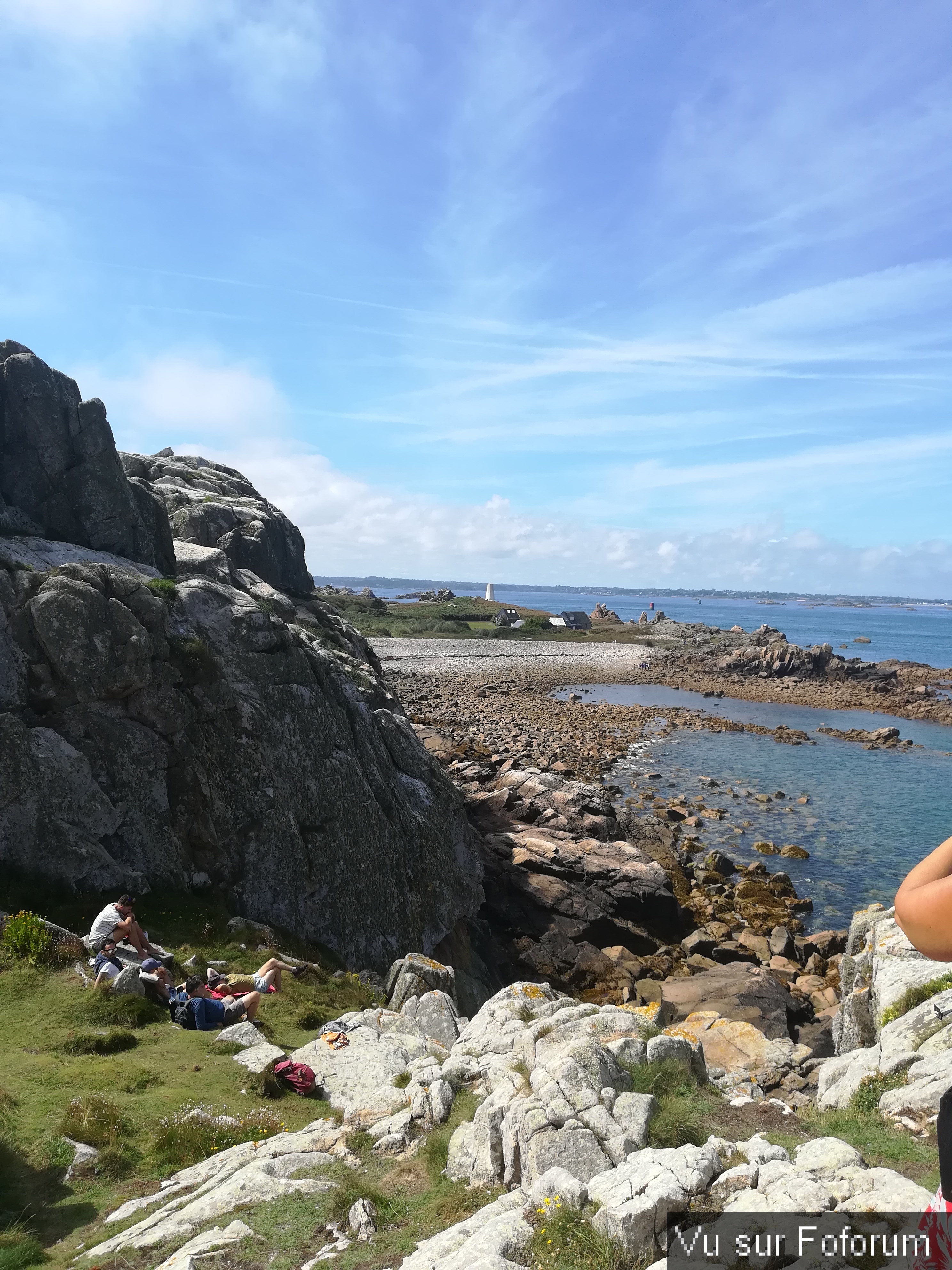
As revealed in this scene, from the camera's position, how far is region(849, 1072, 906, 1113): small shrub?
938 centimetres

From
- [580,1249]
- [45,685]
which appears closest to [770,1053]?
[580,1249]

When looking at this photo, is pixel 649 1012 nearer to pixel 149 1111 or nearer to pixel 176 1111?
pixel 176 1111

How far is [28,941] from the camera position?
14.2m

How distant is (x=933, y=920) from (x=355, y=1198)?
7920 mm

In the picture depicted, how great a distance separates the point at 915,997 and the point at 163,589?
20.2 metres

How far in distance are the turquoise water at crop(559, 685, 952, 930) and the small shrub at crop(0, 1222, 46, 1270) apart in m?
28.9

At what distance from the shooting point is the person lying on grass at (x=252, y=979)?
14.7 m

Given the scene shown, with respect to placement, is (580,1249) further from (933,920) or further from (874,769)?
(874,769)

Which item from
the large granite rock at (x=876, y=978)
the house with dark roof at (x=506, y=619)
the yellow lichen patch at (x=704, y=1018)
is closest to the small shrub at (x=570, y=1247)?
the large granite rock at (x=876, y=978)

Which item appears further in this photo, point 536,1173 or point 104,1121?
point 104,1121

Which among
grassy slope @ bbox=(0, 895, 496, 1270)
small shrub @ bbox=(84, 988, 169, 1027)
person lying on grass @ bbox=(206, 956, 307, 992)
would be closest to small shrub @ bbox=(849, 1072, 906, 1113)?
grassy slope @ bbox=(0, 895, 496, 1270)

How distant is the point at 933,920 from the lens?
3.42 m

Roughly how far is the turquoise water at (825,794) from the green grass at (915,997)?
19581mm

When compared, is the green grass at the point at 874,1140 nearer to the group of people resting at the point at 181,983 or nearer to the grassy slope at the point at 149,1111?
the grassy slope at the point at 149,1111
